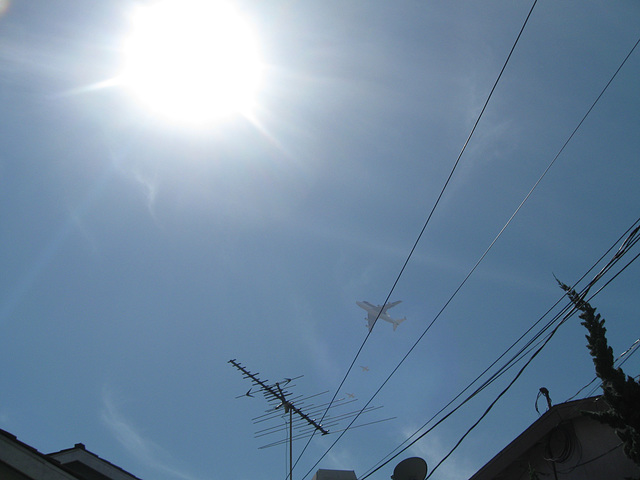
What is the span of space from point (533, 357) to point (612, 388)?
2485 mm

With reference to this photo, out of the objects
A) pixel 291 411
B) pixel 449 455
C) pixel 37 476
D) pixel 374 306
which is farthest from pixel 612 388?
pixel 374 306

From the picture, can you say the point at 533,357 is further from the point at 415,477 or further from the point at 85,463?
the point at 85,463

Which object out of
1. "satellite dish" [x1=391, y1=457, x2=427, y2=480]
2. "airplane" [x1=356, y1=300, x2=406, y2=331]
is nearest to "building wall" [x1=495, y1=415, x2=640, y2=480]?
"satellite dish" [x1=391, y1=457, x2=427, y2=480]

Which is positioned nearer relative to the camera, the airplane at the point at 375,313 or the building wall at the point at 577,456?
the building wall at the point at 577,456

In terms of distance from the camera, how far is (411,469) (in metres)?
9.85

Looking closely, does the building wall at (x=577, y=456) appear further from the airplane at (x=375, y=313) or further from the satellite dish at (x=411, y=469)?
the airplane at (x=375, y=313)

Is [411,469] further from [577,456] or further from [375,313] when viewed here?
[375,313]

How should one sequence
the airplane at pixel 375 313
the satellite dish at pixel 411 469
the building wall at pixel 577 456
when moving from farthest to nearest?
the airplane at pixel 375 313 → the building wall at pixel 577 456 → the satellite dish at pixel 411 469

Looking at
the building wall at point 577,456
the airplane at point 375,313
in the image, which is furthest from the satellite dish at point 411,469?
the airplane at point 375,313

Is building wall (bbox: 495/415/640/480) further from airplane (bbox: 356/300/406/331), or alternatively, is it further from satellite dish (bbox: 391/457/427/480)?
airplane (bbox: 356/300/406/331)

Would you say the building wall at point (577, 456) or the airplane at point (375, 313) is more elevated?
the airplane at point (375, 313)

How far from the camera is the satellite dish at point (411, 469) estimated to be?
32.0ft

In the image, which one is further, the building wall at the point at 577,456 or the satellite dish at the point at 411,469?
the building wall at the point at 577,456

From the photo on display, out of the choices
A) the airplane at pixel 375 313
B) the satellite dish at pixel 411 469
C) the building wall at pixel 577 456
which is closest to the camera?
the satellite dish at pixel 411 469
